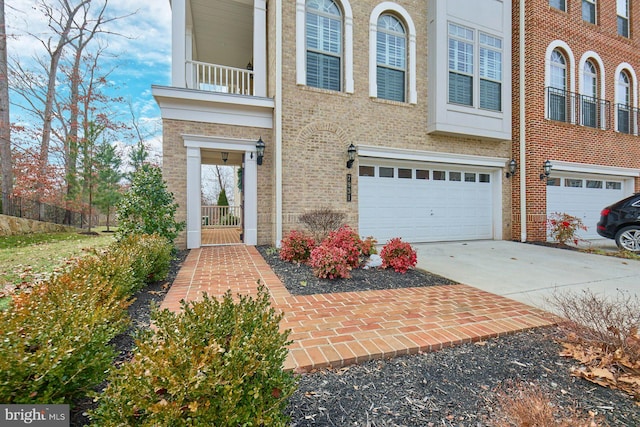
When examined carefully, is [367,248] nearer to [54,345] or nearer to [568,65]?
[54,345]

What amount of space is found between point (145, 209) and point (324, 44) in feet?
18.8

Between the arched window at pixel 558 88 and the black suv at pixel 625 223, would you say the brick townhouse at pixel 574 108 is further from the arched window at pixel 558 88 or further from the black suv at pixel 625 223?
the black suv at pixel 625 223

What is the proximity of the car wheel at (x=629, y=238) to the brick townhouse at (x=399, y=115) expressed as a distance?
170 centimetres

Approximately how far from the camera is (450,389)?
6.08 ft

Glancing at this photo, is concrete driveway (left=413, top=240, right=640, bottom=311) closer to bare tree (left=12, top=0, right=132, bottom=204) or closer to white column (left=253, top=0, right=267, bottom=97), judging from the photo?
white column (left=253, top=0, right=267, bottom=97)

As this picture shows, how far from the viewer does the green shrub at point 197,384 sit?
108 cm

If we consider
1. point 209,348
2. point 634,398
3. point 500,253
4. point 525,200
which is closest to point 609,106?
point 525,200

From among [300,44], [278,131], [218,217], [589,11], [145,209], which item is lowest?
[218,217]

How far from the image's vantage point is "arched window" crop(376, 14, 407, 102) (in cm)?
780

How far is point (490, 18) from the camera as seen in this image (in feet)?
28.0

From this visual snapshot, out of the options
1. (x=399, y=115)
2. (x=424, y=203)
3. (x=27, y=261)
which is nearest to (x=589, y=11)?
(x=399, y=115)

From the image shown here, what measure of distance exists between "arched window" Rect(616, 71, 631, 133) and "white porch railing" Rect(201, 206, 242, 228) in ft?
48.9

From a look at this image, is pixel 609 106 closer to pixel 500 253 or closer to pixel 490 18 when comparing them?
pixel 490 18

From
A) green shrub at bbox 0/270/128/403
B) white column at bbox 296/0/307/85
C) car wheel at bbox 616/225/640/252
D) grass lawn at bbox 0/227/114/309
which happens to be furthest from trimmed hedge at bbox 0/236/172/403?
car wheel at bbox 616/225/640/252
